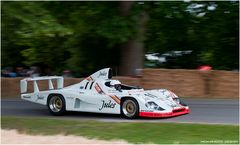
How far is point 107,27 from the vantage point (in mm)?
18297

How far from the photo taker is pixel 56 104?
1397 cm

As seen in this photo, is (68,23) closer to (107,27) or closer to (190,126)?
(107,27)

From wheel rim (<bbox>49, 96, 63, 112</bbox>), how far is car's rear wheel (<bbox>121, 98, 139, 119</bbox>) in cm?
208

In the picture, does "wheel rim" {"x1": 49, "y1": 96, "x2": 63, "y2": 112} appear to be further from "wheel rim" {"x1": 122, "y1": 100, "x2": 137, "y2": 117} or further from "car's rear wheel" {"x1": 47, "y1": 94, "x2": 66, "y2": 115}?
"wheel rim" {"x1": 122, "y1": 100, "x2": 137, "y2": 117}

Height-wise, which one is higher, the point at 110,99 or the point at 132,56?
the point at 132,56

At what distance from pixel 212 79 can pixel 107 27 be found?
13.7 feet

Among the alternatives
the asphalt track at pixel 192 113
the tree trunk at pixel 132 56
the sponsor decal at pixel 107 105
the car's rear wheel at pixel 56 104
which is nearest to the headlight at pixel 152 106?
the asphalt track at pixel 192 113

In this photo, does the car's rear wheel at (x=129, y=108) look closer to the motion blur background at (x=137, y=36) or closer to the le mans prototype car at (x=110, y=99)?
the le mans prototype car at (x=110, y=99)

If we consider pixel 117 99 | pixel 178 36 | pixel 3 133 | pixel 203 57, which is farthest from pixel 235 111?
pixel 203 57

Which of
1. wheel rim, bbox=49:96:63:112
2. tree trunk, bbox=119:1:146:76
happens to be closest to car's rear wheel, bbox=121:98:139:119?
wheel rim, bbox=49:96:63:112

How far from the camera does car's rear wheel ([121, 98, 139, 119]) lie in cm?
1241

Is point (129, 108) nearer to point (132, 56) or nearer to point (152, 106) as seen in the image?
point (152, 106)

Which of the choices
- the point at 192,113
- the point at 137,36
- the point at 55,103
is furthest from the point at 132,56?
the point at 192,113

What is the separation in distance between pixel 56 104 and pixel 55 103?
40 millimetres
